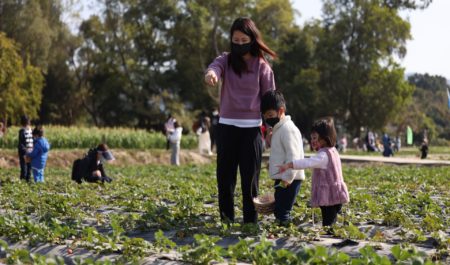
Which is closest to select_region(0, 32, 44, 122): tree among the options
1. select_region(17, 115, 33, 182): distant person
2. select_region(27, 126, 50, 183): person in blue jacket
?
select_region(17, 115, 33, 182): distant person

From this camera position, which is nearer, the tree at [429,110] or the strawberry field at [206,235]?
the strawberry field at [206,235]

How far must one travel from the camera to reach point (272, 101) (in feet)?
21.3

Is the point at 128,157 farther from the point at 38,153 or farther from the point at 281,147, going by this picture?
the point at 281,147

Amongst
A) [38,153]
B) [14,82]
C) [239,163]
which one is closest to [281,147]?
[239,163]

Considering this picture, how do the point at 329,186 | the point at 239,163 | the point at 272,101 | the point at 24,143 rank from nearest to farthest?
the point at 329,186 → the point at 272,101 → the point at 239,163 → the point at 24,143

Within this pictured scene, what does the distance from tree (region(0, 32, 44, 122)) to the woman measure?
32.7 metres

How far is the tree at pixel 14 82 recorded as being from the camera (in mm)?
38219

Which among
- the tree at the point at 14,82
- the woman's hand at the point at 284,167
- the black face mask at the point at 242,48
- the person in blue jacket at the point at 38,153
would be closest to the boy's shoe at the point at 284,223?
the woman's hand at the point at 284,167

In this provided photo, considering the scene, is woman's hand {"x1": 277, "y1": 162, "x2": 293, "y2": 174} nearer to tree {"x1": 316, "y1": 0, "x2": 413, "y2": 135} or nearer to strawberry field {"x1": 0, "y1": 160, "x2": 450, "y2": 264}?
strawberry field {"x1": 0, "y1": 160, "x2": 450, "y2": 264}

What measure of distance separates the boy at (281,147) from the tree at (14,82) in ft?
109

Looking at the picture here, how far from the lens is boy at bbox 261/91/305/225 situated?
646 centimetres

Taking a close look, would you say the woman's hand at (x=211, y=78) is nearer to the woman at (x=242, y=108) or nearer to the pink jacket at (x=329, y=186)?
the woman at (x=242, y=108)

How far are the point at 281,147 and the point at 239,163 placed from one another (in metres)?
0.51

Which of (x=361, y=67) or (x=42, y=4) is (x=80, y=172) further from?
(x=361, y=67)
